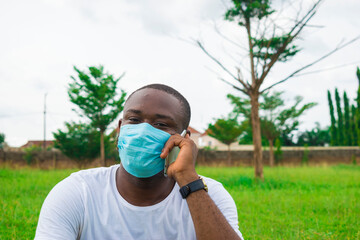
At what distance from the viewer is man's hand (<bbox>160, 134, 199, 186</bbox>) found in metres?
2.03

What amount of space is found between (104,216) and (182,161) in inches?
22.4

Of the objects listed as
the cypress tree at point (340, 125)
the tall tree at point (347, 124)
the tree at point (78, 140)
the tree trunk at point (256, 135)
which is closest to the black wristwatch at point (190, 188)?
the tree trunk at point (256, 135)

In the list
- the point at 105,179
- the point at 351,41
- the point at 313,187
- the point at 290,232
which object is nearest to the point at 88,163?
the point at 313,187

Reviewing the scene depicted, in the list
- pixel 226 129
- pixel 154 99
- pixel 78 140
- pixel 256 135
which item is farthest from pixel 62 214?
pixel 226 129

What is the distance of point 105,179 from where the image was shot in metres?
2.17

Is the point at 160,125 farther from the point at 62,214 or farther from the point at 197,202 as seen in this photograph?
the point at 62,214

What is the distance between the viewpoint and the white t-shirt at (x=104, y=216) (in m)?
1.87

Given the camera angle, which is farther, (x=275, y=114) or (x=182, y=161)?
(x=275, y=114)

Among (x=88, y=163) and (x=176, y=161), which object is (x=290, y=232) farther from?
(x=88, y=163)

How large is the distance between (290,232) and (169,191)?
310 cm

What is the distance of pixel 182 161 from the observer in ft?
6.70

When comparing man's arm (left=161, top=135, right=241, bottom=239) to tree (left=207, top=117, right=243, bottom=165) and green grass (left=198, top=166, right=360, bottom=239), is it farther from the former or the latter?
tree (left=207, top=117, right=243, bottom=165)

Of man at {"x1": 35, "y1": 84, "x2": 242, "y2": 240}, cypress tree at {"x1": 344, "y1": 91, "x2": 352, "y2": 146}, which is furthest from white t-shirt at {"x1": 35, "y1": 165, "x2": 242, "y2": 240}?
cypress tree at {"x1": 344, "y1": 91, "x2": 352, "y2": 146}

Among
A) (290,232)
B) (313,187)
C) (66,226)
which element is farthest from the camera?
(313,187)
